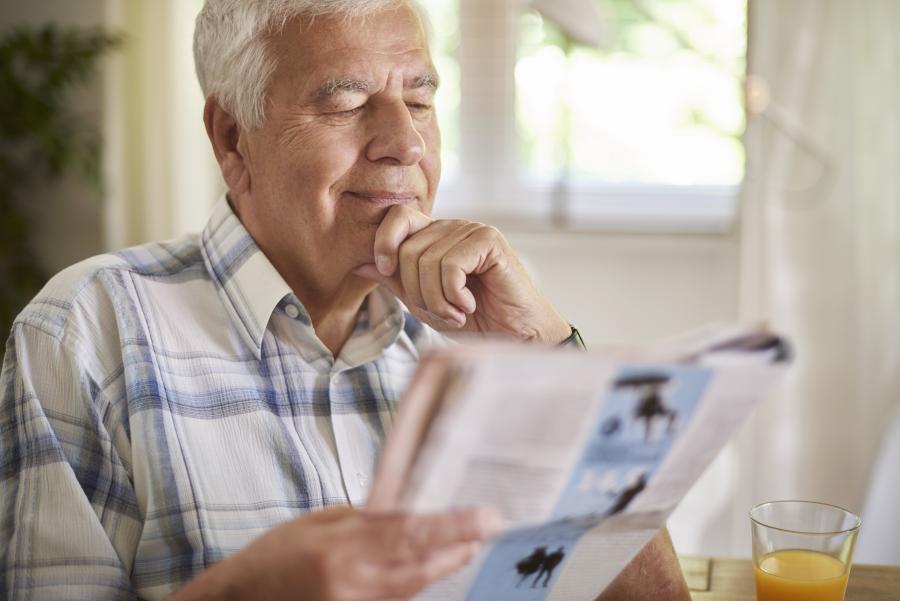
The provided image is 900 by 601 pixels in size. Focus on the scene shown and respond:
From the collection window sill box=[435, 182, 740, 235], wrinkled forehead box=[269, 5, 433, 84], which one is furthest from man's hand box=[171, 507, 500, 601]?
window sill box=[435, 182, 740, 235]

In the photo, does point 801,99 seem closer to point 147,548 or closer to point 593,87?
point 593,87

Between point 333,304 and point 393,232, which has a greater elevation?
point 393,232

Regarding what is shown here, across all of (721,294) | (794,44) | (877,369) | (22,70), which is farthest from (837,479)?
(22,70)

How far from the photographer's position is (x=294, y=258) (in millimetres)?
1345

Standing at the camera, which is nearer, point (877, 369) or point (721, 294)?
point (877, 369)

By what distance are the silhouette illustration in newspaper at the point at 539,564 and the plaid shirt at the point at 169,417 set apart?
401mm

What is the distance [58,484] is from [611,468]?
59cm

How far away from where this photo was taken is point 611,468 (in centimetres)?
78

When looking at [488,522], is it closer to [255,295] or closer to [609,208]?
[255,295]

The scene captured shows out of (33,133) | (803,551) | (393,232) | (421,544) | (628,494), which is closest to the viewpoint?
(421,544)

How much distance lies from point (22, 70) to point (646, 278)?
7.04 ft

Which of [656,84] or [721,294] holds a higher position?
[656,84]

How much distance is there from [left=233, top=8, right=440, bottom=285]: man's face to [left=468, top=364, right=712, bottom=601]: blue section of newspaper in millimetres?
567

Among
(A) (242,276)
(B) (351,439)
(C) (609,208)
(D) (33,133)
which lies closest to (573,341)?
(B) (351,439)
